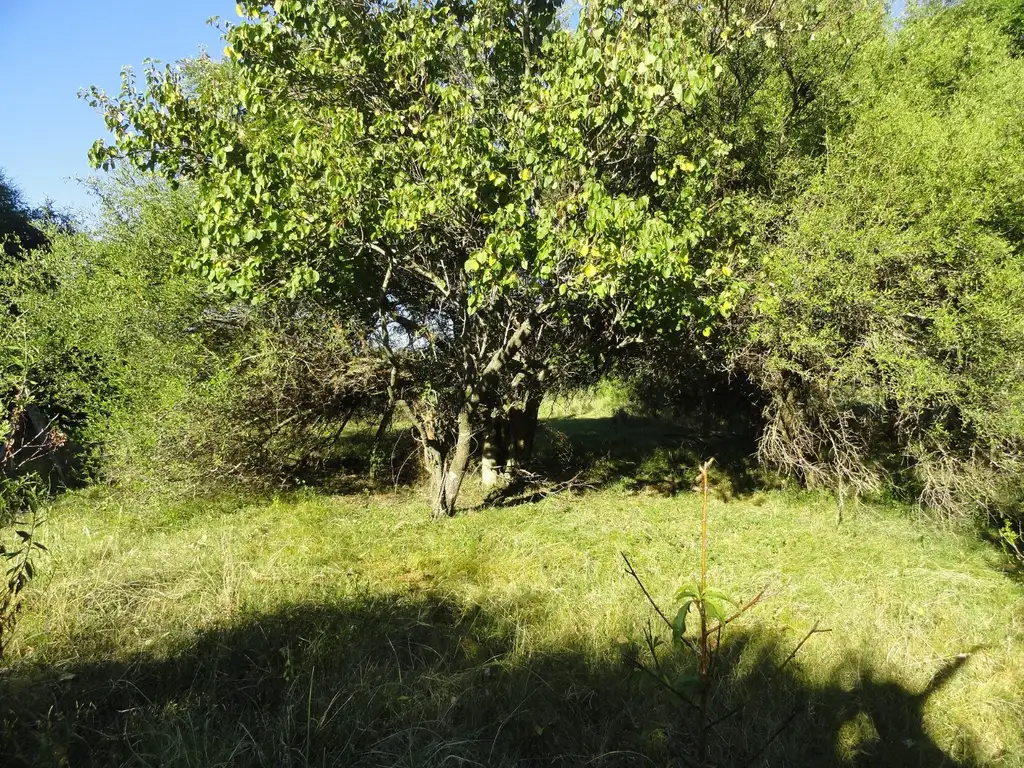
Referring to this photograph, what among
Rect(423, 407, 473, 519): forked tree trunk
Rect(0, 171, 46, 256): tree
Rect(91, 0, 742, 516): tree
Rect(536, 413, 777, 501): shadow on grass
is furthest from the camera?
Rect(0, 171, 46, 256): tree

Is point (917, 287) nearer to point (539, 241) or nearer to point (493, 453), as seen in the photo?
point (539, 241)

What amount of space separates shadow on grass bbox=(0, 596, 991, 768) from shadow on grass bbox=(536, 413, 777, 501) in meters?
6.55

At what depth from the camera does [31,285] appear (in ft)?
32.1

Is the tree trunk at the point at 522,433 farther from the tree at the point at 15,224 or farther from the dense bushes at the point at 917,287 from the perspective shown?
the tree at the point at 15,224

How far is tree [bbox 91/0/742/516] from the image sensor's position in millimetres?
6090

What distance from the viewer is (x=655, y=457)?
12.5 m

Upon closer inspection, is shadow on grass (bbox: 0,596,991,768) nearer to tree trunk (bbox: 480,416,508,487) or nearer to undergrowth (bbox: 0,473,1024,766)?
undergrowth (bbox: 0,473,1024,766)

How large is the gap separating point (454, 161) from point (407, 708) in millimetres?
4904

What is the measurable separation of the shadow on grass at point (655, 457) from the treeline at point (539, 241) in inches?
60.0

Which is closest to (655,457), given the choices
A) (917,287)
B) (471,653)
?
(917,287)

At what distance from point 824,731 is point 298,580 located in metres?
3.94

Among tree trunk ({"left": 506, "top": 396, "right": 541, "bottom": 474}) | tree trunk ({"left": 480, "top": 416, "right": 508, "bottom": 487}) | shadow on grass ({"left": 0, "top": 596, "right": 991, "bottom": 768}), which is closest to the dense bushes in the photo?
tree trunk ({"left": 506, "top": 396, "right": 541, "bottom": 474})

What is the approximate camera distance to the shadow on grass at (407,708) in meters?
3.12

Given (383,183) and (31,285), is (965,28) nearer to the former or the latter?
(383,183)
